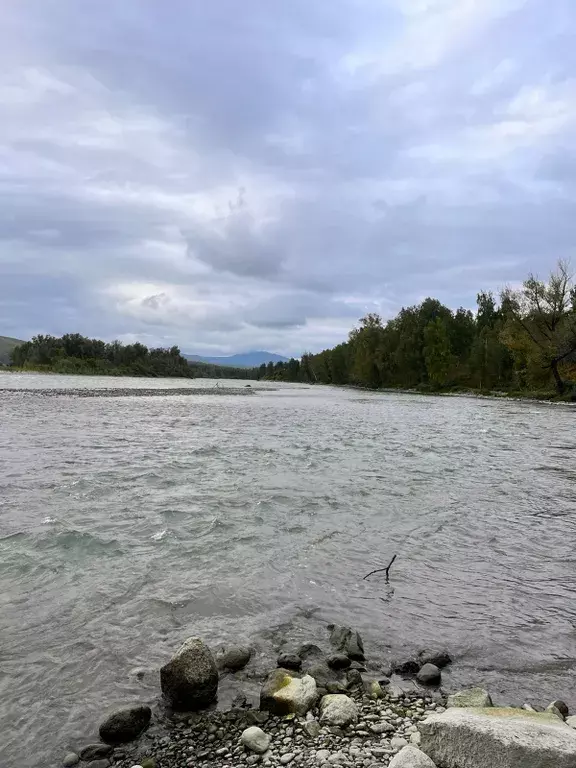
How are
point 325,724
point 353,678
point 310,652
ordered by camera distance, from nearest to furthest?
point 325,724, point 353,678, point 310,652

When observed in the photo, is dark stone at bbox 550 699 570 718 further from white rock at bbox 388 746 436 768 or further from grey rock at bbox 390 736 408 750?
white rock at bbox 388 746 436 768

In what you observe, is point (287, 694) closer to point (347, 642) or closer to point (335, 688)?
point (335, 688)

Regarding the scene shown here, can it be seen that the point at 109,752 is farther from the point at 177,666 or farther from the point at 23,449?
the point at 23,449

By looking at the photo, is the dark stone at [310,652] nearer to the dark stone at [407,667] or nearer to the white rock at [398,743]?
the dark stone at [407,667]

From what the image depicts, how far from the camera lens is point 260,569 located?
10930 millimetres

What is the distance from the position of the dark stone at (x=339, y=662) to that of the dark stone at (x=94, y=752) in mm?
3019

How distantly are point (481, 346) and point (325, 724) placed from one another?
377ft

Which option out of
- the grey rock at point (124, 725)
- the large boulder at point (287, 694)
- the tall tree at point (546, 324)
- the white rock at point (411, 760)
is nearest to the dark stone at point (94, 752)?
the grey rock at point (124, 725)

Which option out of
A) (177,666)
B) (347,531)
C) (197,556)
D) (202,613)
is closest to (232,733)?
(177,666)

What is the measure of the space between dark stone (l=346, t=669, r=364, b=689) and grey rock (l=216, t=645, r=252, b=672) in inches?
57.8

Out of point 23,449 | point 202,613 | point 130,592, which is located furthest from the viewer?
point 23,449

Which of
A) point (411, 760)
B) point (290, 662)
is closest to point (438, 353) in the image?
point (290, 662)

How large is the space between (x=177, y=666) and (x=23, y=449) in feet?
72.3

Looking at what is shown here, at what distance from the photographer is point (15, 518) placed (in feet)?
44.8
